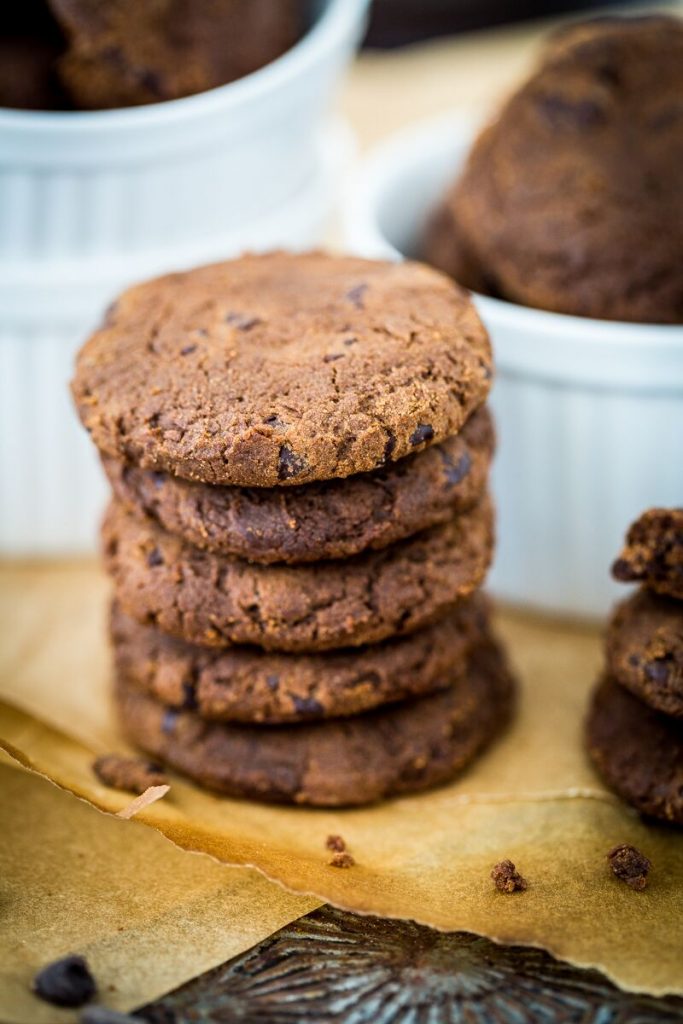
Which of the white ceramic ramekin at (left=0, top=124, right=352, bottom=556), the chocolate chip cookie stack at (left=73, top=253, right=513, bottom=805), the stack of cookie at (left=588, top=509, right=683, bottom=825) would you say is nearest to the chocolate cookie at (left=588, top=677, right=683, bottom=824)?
the stack of cookie at (left=588, top=509, right=683, bottom=825)

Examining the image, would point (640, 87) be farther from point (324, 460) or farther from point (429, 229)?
point (324, 460)

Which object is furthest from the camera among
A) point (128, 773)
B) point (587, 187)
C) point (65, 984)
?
point (587, 187)

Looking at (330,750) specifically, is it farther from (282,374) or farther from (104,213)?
(104,213)

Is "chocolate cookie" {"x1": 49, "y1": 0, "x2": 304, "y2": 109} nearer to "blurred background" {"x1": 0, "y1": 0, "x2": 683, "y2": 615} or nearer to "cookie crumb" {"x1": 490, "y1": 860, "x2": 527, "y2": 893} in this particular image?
"blurred background" {"x1": 0, "y1": 0, "x2": 683, "y2": 615}

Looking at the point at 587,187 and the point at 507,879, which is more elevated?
the point at 587,187

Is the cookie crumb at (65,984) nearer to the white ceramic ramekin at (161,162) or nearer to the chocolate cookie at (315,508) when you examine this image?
the chocolate cookie at (315,508)

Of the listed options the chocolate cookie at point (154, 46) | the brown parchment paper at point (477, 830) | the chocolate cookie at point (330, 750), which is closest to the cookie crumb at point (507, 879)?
the brown parchment paper at point (477, 830)

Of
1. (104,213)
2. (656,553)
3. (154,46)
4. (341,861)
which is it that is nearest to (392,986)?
(341,861)
